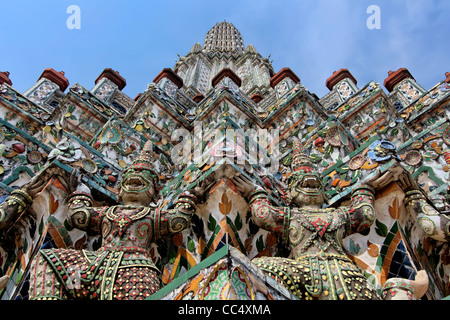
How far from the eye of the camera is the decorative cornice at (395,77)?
12.8 meters

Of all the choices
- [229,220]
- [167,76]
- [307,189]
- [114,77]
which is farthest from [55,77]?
[307,189]

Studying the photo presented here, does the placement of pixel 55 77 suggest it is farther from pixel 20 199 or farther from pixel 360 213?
pixel 360 213

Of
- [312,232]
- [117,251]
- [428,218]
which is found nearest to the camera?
[117,251]

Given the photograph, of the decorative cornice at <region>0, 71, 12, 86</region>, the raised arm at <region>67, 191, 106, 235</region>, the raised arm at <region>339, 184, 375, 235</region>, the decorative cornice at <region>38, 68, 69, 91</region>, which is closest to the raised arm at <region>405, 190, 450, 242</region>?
the raised arm at <region>339, 184, 375, 235</region>

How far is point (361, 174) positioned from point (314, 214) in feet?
3.50

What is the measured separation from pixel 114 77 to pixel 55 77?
2208 millimetres

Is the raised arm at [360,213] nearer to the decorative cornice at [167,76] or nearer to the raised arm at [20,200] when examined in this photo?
the raised arm at [20,200]

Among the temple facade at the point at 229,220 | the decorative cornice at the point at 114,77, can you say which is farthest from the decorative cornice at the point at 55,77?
the temple facade at the point at 229,220

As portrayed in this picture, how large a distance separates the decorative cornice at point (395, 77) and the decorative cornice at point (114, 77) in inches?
306

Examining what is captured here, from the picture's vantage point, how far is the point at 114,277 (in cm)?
447

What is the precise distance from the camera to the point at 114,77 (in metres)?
14.2

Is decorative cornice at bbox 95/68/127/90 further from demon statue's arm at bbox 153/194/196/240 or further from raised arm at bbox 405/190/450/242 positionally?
raised arm at bbox 405/190/450/242

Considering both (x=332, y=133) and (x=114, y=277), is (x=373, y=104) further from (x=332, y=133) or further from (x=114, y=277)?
(x=114, y=277)
